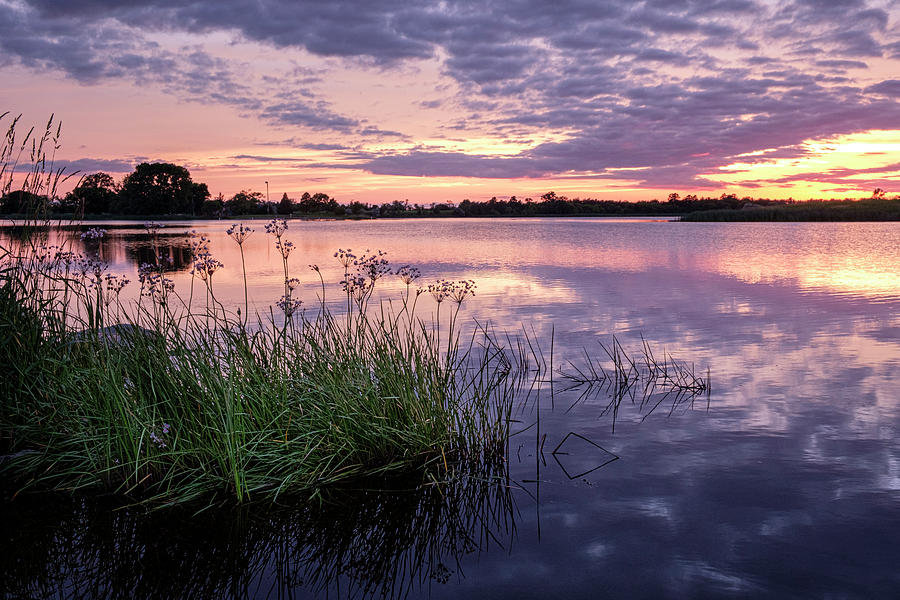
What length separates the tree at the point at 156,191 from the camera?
474ft

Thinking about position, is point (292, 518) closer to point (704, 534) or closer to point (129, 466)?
point (129, 466)

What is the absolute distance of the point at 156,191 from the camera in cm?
14475

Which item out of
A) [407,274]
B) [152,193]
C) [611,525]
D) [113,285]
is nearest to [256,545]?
[611,525]

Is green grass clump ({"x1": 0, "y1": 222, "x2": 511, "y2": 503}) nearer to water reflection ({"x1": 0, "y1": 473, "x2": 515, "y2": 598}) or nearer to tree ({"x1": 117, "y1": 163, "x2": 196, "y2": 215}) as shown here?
water reflection ({"x1": 0, "y1": 473, "x2": 515, "y2": 598})

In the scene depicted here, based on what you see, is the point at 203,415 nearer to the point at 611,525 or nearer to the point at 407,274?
the point at 407,274

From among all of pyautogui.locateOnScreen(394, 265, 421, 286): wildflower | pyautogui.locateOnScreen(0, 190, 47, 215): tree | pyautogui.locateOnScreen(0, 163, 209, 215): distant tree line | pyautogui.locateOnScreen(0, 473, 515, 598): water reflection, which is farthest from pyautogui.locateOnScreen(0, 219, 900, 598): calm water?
pyautogui.locateOnScreen(0, 163, 209, 215): distant tree line

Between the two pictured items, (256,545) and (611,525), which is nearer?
(256,545)

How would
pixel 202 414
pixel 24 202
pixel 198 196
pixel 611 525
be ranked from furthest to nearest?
1. pixel 198 196
2. pixel 24 202
3. pixel 202 414
4. pixel 611 525

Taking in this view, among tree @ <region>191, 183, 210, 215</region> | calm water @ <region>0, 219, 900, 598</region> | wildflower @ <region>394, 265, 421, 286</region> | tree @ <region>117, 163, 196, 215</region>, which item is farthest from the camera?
tree @ <region>191, 183, 210, 215</region>

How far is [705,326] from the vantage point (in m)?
15.6

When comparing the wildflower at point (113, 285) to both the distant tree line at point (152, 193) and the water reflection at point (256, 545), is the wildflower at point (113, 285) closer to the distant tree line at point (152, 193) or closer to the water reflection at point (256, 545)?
the water reflection at point (256, 545)

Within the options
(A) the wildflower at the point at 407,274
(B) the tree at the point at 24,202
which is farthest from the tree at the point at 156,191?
(A) the wildflower at the point at 407,274

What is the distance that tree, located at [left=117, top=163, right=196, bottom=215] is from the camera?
14462cm

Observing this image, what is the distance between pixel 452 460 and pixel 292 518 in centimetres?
191
